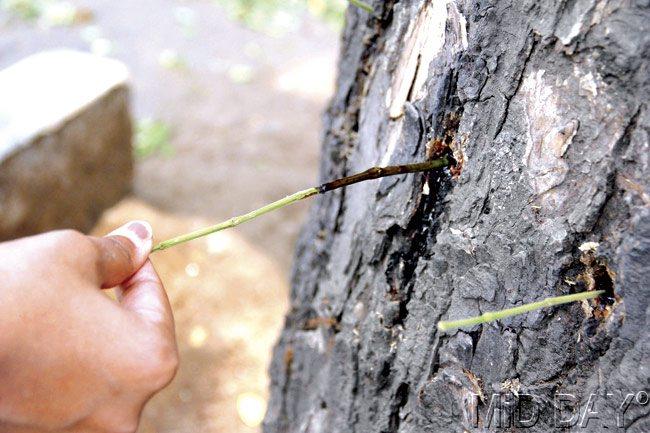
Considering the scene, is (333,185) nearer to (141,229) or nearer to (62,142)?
(141,229)

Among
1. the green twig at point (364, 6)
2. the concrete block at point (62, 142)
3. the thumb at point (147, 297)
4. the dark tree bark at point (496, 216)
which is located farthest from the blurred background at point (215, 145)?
the green twig at point (364, 6)

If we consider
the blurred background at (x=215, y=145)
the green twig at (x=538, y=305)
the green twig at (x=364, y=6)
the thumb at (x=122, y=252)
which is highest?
the green twig at (x=364, y=6)

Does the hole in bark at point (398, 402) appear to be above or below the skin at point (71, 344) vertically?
below

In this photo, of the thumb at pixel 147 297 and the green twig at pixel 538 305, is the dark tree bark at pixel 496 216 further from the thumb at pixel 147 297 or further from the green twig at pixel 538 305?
the thumb at pixel 147 297

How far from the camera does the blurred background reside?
243 centimetres

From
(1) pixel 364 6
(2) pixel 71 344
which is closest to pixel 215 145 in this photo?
(1) pixel 364 6

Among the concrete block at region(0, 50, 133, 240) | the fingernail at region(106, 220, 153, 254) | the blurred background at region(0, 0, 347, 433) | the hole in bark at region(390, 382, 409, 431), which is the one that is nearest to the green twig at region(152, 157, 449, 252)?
the fingernail at region(106, 220, 153, 254)

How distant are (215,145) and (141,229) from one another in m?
3.16

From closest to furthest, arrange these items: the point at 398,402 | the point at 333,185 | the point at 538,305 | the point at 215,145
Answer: the point at 538,305
the point at 333,185
the point at 398,402
the point at 215,145

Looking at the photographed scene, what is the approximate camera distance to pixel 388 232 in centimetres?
98

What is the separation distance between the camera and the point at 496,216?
2.59 feet

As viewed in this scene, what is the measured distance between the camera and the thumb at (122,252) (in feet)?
2.68

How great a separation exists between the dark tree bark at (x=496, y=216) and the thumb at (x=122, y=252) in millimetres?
392

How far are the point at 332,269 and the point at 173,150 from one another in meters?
2.95
